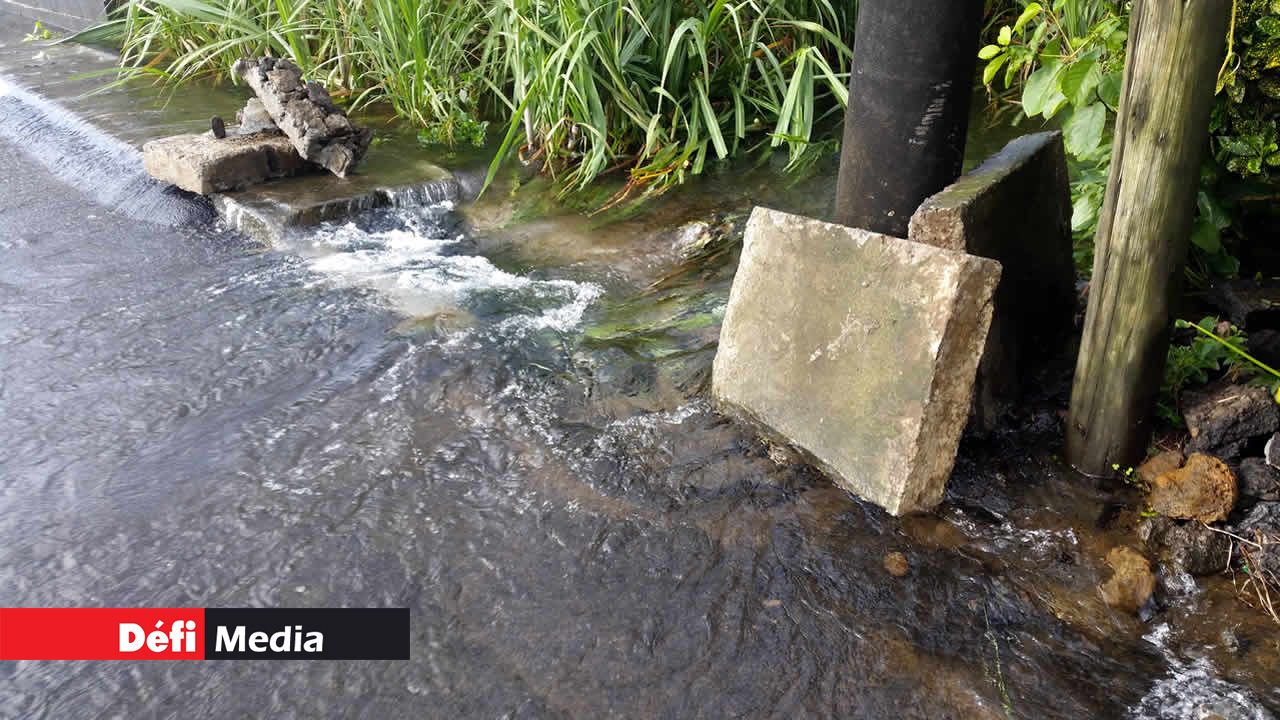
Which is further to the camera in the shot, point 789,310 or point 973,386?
point 789,310

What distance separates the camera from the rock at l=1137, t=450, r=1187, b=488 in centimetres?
271

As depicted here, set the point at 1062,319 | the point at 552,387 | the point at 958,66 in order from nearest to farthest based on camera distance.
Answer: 1. the point at 958,66
2. the point at 1062,319
3. the point at 552,387

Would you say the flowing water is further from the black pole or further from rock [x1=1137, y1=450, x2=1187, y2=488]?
the black pole

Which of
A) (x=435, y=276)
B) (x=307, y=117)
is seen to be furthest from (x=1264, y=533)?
(x=307, y=117)

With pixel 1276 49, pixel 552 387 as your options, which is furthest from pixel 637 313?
pixel 1276 49

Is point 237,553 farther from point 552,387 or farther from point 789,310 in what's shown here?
point 789,310

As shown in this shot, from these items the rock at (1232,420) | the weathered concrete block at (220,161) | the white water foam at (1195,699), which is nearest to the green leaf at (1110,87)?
the rock at (1232,420)

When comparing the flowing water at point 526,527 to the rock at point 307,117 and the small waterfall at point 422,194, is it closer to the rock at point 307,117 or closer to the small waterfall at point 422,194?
the small waterfall at point 422,194

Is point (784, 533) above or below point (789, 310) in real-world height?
below

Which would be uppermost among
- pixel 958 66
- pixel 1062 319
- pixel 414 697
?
pixel 958 66

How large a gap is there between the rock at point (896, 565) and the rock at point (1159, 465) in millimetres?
727

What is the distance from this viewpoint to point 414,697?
2238mm

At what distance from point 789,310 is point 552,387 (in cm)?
94

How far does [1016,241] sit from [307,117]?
3687 millimetres
